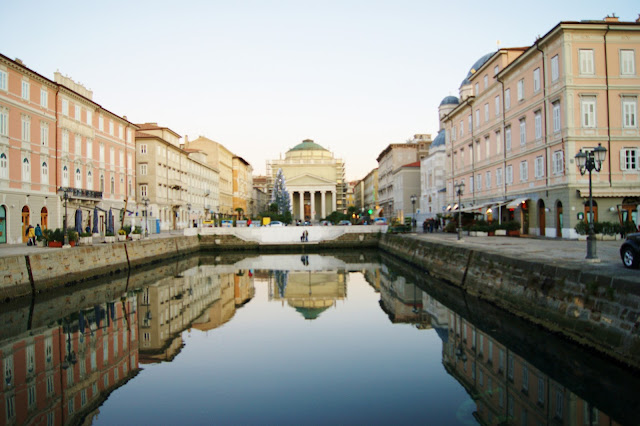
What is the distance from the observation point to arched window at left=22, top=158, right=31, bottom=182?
3042 cm

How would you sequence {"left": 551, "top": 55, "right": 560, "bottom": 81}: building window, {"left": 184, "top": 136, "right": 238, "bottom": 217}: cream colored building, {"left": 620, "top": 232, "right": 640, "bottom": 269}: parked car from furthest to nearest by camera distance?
{"left": 184, "top": 136, "right": 238, "bottom": 217}: cream colored building, {"left": 551, "top": 55, "right": 560, "bottom": 81}: building window, {"left": 620, "top": 232, "right": 640, "bottom": 269}: parked car

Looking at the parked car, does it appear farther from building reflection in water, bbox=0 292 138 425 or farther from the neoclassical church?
the neoclassical church

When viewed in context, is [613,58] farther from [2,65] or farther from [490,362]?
[2,65]

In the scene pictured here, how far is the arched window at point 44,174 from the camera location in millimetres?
32406

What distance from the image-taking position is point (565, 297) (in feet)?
38.8

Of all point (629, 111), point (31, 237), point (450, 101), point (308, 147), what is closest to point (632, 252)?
point (629, 111)

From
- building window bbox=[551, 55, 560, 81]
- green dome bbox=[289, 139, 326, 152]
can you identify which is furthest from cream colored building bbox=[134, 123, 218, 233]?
green dome bbox=[289, 139, 326, 152]

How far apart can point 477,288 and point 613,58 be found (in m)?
17.8

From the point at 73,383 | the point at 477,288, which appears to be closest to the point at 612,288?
the point at 477,288

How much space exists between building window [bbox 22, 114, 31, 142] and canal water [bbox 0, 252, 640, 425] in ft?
51.0

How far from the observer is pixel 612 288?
397 inches

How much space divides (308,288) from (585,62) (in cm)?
1973

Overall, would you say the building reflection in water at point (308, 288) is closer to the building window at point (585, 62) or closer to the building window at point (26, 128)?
the building window at point (585, 62)

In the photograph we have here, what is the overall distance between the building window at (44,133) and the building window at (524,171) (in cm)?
3287
